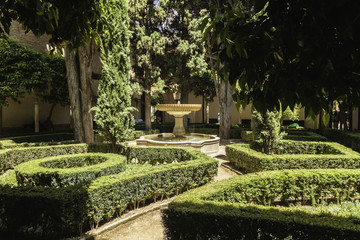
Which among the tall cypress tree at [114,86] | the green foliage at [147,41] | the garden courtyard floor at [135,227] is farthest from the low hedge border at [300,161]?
the green foliage at [147,41]

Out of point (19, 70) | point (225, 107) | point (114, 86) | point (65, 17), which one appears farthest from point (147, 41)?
point (65, 17)

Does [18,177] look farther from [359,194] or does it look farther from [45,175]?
[359,194]

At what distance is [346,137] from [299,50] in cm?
1404

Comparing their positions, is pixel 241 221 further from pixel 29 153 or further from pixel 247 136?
pixel 247 136

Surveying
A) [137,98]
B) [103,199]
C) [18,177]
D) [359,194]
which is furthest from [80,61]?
[137,98]

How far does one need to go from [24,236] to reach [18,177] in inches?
104

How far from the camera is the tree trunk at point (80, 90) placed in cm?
1198

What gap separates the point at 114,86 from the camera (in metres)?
9.05

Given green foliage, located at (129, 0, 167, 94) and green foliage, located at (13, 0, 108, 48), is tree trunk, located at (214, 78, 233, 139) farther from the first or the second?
green foliage, located at (13, 0, 108, 48)

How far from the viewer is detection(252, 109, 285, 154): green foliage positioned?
29.1ft

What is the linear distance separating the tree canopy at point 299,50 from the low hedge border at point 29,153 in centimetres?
939

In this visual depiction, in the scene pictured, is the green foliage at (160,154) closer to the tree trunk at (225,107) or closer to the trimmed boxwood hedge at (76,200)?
the trimmed boxwood hedge at (76,200)

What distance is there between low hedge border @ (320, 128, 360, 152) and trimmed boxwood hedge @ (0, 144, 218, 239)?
9889mm

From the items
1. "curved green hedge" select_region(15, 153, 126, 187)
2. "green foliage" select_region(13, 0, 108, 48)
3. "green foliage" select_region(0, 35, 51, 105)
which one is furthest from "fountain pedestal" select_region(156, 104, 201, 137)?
"green foliage" select_region(13, 0, 108, 48)
